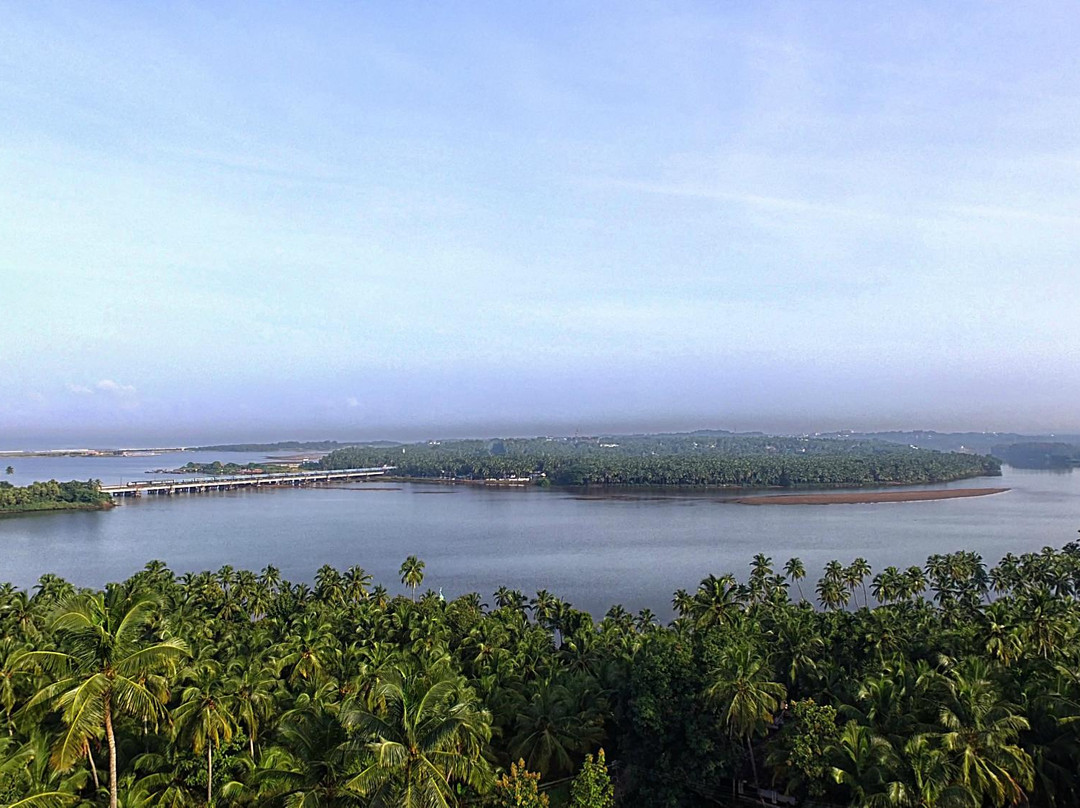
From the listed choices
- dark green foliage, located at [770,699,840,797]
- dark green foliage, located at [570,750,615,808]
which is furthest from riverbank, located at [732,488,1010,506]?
dark green foliage, located at [570,750,615,808]

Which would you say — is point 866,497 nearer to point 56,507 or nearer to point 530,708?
point 530,708

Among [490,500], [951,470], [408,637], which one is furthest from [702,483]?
[408,637]

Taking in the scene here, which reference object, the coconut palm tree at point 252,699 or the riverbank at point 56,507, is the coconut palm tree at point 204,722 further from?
the riverbank at point 56,507

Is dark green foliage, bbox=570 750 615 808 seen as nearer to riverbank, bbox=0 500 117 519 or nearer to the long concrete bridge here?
riverbank, bbox=0 500 117 519

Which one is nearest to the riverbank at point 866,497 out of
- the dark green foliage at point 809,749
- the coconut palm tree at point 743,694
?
the coconut palm tree at point 743,694

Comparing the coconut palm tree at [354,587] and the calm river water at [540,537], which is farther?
the calm river water at [540,537]

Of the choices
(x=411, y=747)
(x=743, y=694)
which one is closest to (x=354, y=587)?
(x=743, y=694)

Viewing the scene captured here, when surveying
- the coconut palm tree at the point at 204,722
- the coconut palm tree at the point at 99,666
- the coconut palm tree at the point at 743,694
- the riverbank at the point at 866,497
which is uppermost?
the coconut palm tree at the point at 99,666
